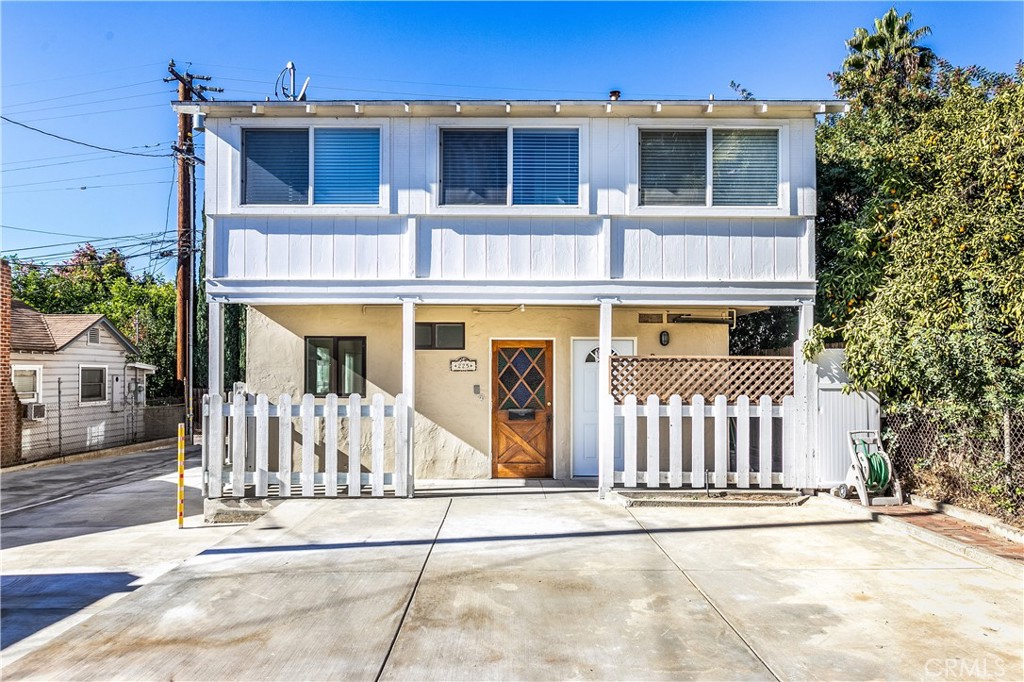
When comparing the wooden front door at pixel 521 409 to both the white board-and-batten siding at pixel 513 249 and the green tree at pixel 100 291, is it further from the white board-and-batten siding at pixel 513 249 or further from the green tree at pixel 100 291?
the green tree at pixel 100 291

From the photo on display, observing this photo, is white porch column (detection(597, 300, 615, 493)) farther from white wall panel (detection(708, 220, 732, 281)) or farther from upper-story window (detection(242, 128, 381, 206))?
upper-story window (detection(242, 128, 381, 206))

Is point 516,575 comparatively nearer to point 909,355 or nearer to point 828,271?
point 909,355

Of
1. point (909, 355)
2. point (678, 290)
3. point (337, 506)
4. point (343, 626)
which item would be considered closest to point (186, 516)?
point (337, 506)

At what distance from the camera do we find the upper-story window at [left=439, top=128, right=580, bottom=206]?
8.63m

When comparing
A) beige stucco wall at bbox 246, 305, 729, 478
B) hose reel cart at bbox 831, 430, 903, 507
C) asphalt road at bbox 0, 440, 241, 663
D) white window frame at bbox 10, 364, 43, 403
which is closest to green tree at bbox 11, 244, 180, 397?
white window frame at bbox 10, 364, 43, 403

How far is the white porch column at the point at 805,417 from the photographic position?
27.0 ft

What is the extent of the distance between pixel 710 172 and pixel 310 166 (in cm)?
529

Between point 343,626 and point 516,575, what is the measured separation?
1540 mm

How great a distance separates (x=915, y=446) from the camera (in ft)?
26.4

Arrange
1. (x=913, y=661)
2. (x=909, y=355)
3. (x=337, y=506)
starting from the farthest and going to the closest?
(x=337, y=506)
(x=909, y=355)
(x=913, y=661)

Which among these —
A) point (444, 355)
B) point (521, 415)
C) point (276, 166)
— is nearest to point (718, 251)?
point (521, 415)

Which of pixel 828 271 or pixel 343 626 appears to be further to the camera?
pixel 828 271

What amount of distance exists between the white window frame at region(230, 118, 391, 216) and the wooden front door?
9.60 ft

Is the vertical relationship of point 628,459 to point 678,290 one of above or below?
below
